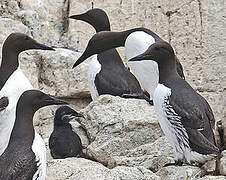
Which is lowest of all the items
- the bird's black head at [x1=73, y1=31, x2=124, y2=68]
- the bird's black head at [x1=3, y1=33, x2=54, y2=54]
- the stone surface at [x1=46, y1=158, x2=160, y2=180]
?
the stone surface at [x1=46, y1=158, x2=160, y2=180]

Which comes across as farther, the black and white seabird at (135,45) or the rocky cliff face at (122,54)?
the black and white seabird at (135,45)

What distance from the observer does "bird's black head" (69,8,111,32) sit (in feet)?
39.5

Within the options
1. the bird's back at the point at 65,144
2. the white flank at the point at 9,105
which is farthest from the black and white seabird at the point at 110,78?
the white flank at the point at 9,105

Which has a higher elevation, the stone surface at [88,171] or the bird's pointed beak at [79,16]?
the bird's pointed beak at [79,16]

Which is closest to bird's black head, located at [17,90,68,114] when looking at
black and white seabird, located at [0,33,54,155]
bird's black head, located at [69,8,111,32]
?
black and white seabird, located at [0,33,54,155]

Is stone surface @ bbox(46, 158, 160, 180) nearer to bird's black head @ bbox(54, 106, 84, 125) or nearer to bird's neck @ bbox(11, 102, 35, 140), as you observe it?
bird's neck @ bbox(11, 102, 35, 140)

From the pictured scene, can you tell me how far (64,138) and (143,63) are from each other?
1316mm

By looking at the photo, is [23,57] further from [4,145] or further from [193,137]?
[193,137]

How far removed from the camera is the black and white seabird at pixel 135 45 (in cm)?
1077

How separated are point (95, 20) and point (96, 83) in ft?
3.82

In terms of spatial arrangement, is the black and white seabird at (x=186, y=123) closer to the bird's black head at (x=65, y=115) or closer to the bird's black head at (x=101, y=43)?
the bird's black head at (x=65, y=115)

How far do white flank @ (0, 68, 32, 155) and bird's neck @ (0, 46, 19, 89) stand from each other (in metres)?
0.11

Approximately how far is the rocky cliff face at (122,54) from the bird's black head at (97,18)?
483 millimetres

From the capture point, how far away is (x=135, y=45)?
10.9 metres
